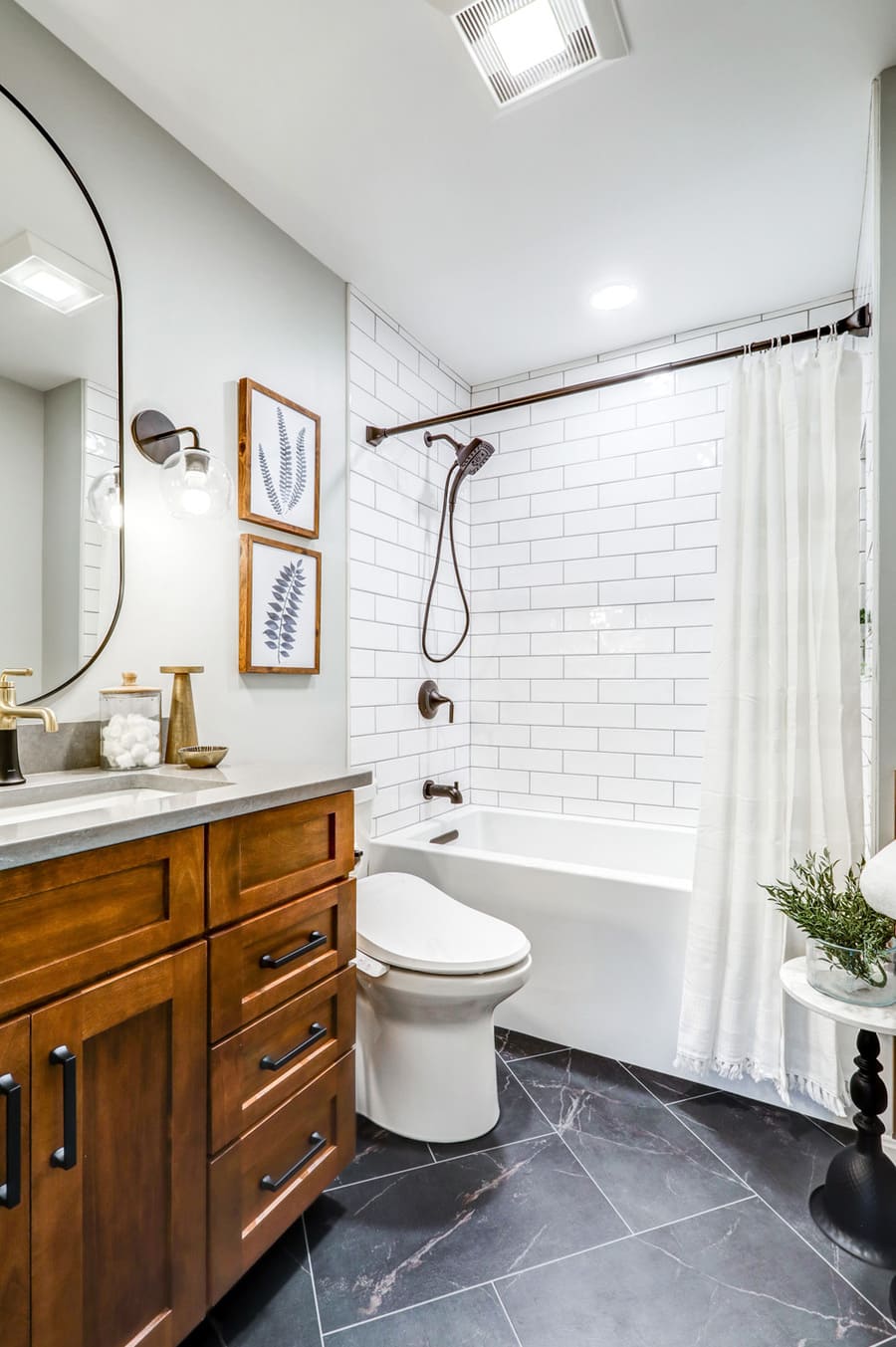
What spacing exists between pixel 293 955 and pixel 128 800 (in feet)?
1.39

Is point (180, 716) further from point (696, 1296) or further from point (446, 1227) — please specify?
point (696, 1296)

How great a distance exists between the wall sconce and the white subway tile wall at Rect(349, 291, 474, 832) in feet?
2.53

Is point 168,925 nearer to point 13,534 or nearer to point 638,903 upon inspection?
point 13,534

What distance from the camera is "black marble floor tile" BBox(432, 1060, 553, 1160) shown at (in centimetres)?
168

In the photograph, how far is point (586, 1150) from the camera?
1673 millimetres

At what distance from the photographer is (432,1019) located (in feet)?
5.49

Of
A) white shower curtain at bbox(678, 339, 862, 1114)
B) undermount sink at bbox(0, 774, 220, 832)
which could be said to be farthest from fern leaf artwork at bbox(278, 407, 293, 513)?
white shower curtain at bbox(678, 339, 862, 1114)

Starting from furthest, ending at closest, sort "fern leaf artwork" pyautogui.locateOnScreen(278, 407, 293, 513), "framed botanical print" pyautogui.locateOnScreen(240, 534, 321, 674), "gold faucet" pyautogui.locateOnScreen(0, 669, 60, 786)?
"fern leaf artwork" pyautogui.locateOnScreen(278, 407, 293, 513), "framed botanical print" pyautogui.locateOnScreen(240, 534, 321, 674), "gold faucet" pyautogui.locateOnScreen(0, 669, 60, 786)

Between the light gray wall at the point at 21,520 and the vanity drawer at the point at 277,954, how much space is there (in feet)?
2.30

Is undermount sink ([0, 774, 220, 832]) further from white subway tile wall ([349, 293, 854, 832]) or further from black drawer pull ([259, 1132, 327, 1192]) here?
white subway tile wall ([349, 293, 854, 832])

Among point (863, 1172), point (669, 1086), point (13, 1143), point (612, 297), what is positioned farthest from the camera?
point (612, 297)

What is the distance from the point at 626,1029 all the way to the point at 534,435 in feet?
7.66

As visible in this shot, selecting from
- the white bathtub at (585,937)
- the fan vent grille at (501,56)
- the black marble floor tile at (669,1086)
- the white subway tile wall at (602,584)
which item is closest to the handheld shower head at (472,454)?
the white subway tile wall at (602,584)

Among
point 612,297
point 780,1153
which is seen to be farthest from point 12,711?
point 612,297
